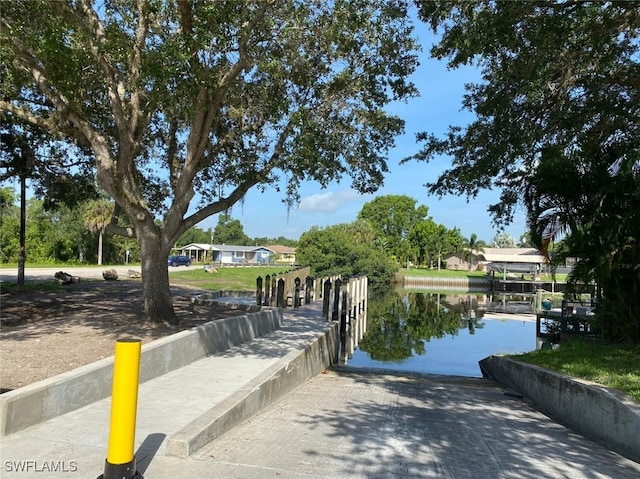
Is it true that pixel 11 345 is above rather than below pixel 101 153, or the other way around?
below

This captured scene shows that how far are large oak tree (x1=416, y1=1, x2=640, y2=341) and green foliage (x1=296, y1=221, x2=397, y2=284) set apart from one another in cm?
3876

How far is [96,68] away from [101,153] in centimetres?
187

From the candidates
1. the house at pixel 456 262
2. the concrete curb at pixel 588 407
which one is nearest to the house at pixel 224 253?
the house at pixel 456 262

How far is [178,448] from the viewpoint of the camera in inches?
170

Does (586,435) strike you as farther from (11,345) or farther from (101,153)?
(101,153)

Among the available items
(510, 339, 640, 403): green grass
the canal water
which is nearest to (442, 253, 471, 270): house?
the canal water

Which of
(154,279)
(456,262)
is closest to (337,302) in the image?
(154,279)

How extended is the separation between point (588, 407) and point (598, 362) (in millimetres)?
1902

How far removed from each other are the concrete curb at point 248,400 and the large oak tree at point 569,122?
5.13 metres

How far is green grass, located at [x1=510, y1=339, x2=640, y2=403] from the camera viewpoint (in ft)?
22.2

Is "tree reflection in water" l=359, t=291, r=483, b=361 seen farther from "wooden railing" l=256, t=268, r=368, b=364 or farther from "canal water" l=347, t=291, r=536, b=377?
"wooden railing" l=256, t=268, r=368, b=364

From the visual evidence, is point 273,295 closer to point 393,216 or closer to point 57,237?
point 57,237

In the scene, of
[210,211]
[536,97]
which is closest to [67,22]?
[210,211]

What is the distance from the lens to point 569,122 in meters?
9.52
